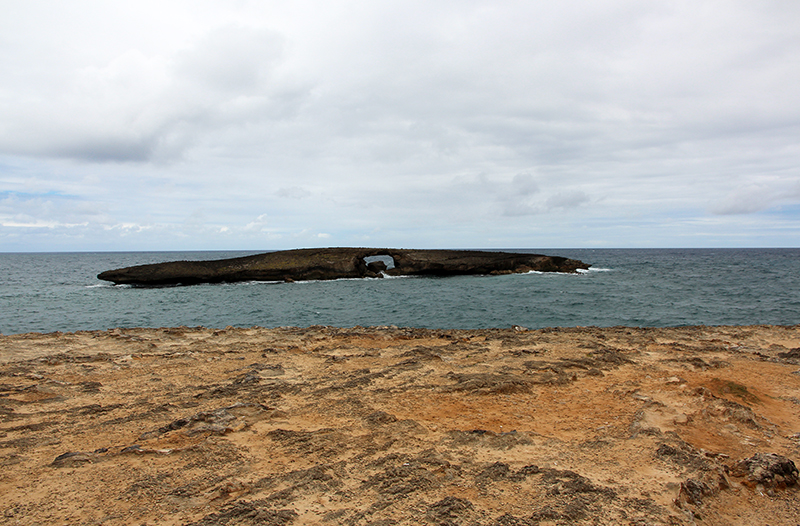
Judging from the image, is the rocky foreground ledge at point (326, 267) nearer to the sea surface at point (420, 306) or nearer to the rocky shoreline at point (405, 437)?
the sea surface at point (420, 306)

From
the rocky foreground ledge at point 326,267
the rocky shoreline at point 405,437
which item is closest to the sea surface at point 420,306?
the rocky foreground ledge at point 326,267

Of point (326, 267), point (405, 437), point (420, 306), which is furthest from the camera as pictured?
point (326, 267)

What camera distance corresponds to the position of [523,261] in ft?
161

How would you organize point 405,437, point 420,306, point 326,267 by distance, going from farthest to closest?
1. point 326,267
2. point 420,306
3. point 405,437

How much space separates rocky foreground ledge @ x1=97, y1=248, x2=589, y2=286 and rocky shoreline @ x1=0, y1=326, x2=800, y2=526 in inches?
1302

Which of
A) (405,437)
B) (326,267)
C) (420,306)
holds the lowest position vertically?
(420,306)

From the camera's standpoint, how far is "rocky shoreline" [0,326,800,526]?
151 inches

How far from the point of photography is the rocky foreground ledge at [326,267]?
40.8 m

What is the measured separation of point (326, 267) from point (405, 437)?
39369 mm

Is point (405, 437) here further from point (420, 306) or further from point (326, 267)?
point (326, 267)

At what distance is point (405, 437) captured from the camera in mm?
5320

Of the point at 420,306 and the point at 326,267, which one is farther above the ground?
the point at 326,267

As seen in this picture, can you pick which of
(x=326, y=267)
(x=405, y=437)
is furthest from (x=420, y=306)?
(x=326, y=267)

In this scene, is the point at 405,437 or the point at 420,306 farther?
the point at 420,306
